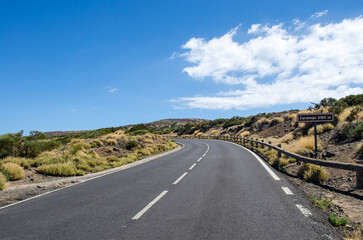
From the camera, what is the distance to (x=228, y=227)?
459 cm

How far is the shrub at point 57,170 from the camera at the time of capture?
12703 millimetres

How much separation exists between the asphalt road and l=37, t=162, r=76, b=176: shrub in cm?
443

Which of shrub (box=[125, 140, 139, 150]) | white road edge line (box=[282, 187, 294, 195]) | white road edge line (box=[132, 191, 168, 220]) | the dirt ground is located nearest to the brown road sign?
white road edge line (box=[282, 187, 294, 195])

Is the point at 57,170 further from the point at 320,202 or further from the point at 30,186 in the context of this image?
the point at 320,202

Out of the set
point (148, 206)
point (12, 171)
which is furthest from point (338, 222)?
point (12, 171)

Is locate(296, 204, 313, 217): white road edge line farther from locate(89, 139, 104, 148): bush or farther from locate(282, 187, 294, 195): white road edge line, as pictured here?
locate(89, 139, 104, 148): bush

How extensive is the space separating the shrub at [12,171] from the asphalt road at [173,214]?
4125 millimetres

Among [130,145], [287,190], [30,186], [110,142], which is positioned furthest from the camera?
[130,145]

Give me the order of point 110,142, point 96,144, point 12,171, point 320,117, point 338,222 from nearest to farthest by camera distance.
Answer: point 338,222 → point 12,171 → point 320,117 → point 96,144 → point 110,142

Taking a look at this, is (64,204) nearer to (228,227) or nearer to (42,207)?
(42,207)

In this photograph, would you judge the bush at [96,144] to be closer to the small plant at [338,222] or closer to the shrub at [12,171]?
the shrub at [12,171]

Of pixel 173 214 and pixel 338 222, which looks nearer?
pixel 338 222

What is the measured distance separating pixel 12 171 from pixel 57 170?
191 centimetres

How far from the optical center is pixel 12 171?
11516 mm
